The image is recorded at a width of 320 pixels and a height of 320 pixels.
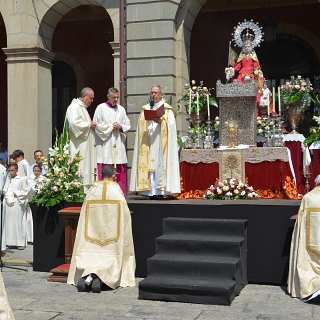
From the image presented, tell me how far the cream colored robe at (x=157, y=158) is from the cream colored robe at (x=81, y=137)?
745 mm

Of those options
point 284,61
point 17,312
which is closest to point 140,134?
point 17,312

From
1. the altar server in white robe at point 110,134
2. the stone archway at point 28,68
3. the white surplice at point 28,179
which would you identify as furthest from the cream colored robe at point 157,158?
the stone archway at point 28,68

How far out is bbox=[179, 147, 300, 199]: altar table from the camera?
9.12 meters

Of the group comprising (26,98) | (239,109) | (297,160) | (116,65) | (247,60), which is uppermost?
(116,65)

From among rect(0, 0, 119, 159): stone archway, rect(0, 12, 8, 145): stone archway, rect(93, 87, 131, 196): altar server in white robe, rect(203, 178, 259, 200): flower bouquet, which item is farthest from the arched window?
rect(203, 178, 259, 200): flower bouquet

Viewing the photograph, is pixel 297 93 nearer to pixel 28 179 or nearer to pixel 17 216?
pixel 28 179

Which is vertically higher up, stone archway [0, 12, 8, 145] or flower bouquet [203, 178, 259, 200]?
stone archway [0, 12, 8, 145]

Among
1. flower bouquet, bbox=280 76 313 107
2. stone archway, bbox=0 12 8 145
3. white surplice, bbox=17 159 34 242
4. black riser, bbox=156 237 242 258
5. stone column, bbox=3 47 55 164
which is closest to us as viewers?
black riser, bbox=156 237 242 258

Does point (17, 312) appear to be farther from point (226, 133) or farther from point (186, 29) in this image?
point (186, 29)

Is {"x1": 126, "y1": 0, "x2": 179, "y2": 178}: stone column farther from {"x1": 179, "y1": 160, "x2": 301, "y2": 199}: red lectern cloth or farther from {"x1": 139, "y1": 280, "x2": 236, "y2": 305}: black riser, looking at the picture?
{"x1": 139, "y1": 280, "x2": 236, "y2": 305}: black riser

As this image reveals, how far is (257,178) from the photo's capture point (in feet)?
30.6

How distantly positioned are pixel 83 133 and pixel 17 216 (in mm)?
2692

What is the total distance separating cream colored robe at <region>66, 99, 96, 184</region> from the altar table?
1.53m

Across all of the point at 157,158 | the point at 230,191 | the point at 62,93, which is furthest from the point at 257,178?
the point at 62,93
